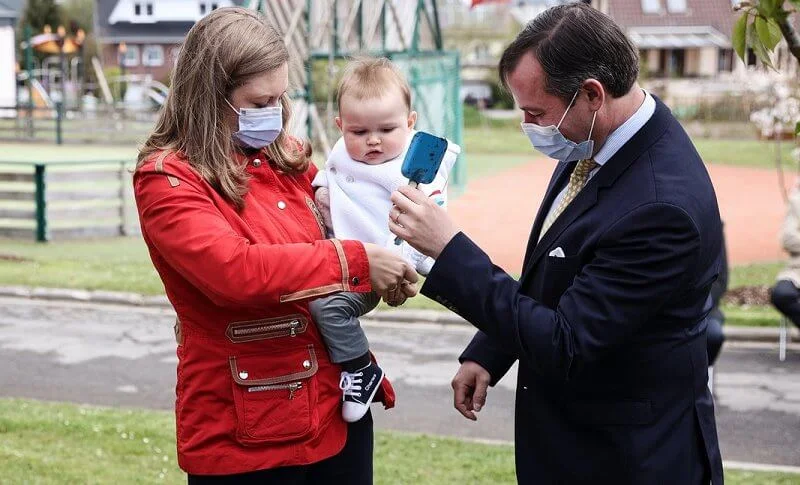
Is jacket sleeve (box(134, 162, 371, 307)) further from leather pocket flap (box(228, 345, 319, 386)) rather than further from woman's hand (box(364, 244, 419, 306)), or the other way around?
leather pocket flap (box(228, 345, 319, 386))

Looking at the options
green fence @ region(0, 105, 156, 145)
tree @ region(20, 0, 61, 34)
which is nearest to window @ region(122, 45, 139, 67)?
tree @ region(20, 0, 61, 34)

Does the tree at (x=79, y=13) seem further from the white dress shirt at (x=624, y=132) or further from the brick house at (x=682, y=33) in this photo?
the white dress shirt at (x=624, y=132)

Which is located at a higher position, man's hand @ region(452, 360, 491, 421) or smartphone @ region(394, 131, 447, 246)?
smartphone @ region(394, 131, 447, 246)

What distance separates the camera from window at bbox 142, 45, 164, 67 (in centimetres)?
7106

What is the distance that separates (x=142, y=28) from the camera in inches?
2805

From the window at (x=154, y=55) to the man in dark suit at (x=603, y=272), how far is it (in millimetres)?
70895

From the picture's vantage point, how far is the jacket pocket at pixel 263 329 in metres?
2.77

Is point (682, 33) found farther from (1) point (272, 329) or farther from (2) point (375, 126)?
(1) point (272, 329)

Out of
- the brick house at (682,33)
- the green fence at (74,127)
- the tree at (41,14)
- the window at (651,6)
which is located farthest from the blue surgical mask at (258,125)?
the tree at (41,14)

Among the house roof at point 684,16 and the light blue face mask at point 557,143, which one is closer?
the light blue face mask at point 557,143

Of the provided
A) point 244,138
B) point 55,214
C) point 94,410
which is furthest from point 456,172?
point 244,138

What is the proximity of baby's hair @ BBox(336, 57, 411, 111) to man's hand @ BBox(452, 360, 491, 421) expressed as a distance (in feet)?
2.66

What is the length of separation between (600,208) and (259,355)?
94cm

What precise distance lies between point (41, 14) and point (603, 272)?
74894mm
